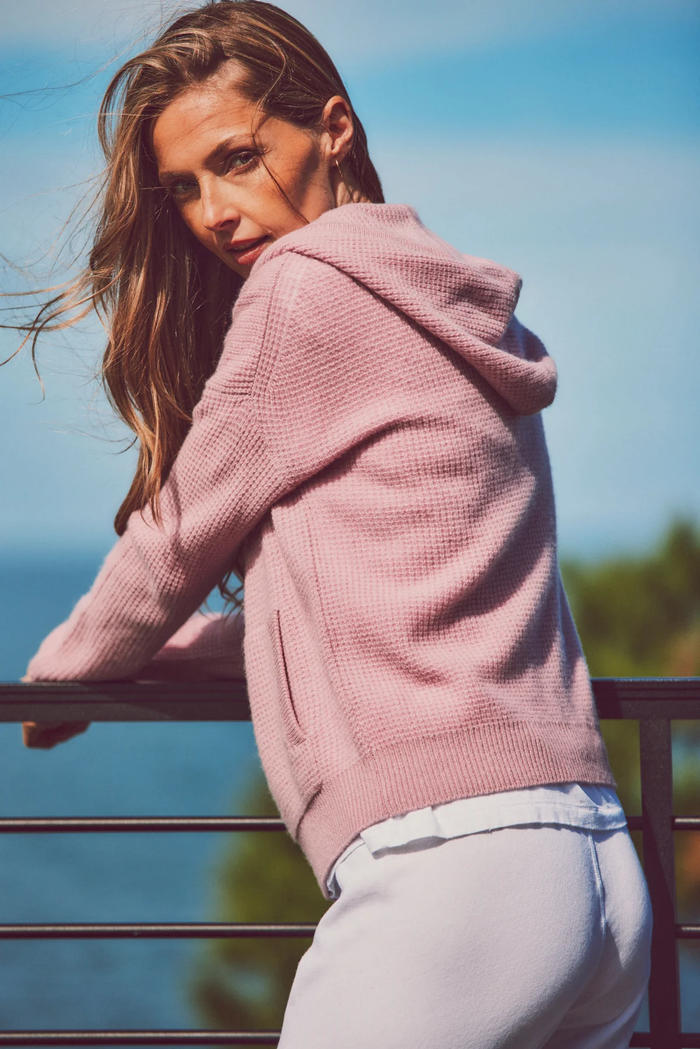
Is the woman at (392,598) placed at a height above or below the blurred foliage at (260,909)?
above

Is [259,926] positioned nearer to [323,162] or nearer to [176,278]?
[176,278]

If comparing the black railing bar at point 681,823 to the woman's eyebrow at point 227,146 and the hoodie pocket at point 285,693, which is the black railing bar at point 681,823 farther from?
the woman's eyebrow at point 227,146

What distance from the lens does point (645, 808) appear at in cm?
167

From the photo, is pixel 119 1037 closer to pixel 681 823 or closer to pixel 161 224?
→ pixel 681 823

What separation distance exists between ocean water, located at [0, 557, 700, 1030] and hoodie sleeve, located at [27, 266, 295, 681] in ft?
101

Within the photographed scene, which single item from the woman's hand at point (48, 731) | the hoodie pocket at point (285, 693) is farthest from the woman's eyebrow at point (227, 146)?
the woman's hand at point (48, 731)

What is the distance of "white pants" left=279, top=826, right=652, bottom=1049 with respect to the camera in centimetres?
116

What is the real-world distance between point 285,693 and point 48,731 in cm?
55

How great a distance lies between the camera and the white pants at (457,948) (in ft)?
3.82

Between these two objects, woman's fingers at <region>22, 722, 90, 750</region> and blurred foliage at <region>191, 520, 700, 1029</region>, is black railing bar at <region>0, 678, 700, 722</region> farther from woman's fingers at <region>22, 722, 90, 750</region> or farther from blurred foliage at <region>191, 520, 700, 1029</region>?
blurred foliage at <region>191, 520, 700, 1029</region>

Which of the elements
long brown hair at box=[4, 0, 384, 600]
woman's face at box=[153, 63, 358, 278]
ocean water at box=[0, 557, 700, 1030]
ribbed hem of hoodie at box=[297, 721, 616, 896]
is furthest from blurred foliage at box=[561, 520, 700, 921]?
ocean water at box=[0, 557, 700, 1030]

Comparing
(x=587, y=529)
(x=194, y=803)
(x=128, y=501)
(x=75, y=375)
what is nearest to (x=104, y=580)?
(x=128, y=501)

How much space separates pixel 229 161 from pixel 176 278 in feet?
0.77

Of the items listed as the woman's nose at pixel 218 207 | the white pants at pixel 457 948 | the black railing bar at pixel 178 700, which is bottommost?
the black railing bar at pixel 178 700
